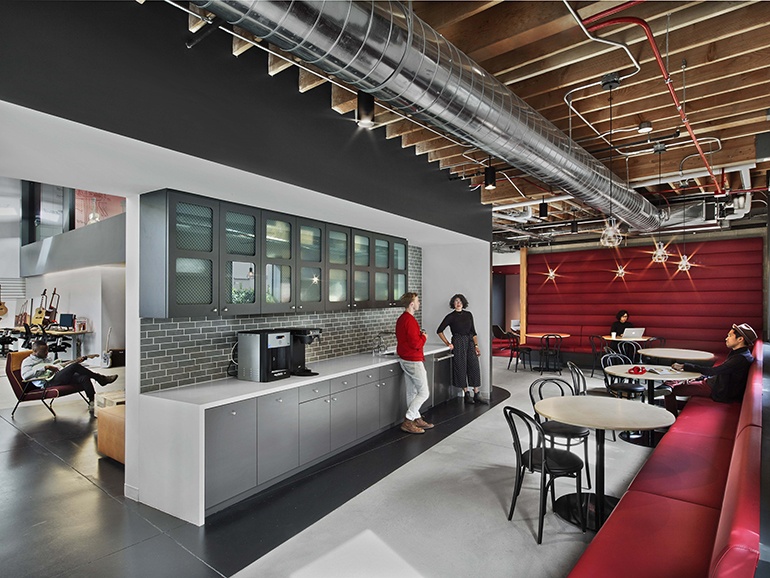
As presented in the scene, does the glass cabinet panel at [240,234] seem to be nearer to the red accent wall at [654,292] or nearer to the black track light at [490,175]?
the black track light at [490,175]

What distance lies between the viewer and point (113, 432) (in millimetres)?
4301

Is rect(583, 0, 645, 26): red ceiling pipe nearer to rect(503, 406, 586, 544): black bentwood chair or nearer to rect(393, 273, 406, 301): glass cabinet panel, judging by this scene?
rect(503, 406, 586, 544): black bentwood chair

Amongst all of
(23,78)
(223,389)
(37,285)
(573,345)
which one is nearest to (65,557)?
(223,389)

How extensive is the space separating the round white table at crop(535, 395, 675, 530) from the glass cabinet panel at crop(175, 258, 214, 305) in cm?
281

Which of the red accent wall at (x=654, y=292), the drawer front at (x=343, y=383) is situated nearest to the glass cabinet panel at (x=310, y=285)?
the drawer front at (x=343, y=383)

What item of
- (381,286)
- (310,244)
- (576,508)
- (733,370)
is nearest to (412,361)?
(381,286)

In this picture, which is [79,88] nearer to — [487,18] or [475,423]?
[487,18]

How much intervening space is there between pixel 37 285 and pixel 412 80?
13.3m

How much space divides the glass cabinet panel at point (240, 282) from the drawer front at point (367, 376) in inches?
58.0

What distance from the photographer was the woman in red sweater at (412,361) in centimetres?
525

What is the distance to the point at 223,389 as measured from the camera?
3.68 metres

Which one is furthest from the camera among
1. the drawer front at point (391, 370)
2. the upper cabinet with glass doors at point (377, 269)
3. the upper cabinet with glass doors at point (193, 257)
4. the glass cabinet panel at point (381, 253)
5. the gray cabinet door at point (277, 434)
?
the glass cabinet panel at point (381, 253)

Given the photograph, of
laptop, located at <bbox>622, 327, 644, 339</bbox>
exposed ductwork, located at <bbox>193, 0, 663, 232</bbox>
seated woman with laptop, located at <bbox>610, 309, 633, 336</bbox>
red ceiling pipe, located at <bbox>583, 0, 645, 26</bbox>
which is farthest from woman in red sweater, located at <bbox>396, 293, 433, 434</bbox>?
seated woman with laptop, located at <bbox>610, 309, 633, 336</bbox>

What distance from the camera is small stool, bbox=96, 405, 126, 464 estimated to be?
4.20 meters
